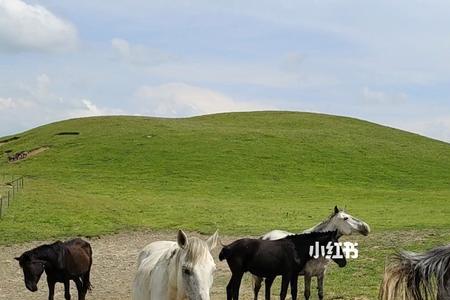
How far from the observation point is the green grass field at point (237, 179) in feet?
82.3

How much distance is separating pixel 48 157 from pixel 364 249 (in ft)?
140

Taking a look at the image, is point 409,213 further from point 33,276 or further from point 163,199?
point 33,276

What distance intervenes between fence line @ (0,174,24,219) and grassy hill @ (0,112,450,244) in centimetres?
58

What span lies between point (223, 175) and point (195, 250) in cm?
4284

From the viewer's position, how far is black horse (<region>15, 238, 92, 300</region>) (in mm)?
10906


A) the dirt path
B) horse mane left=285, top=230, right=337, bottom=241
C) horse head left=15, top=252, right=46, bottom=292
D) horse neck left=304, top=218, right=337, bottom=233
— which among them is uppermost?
horse neck left=304, top=218, right=337, bottom=233

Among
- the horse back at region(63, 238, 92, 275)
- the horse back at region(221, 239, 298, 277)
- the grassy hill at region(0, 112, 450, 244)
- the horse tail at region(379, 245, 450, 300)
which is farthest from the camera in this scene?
the grassy hill at region(0, 112, 450, 244)

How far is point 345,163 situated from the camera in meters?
53.8

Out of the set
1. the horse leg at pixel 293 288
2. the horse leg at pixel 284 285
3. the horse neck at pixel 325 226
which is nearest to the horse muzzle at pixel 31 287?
the horse leg at pixel 284 285

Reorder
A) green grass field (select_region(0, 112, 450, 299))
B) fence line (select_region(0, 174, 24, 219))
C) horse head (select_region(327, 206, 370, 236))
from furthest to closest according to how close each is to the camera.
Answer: fence line (select_region(0, 174, 24, 219)) → green grass field (select_region(0, 112, 450, 299)) → horse head (select_region(327, 206, 370, 236))

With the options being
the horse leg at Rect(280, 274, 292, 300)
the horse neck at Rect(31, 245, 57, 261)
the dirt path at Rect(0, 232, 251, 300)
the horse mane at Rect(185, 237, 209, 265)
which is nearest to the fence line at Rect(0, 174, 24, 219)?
the dirt path at Rect(0, 232, 251, 300)

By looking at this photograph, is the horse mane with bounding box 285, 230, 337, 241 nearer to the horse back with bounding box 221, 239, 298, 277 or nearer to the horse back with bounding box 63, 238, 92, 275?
the horse back with bounding box 221, 239, 298, 277

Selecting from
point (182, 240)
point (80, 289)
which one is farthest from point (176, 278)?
point (80, 289)

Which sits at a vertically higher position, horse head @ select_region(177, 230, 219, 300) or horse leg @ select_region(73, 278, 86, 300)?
horse head @ select_region(177, 230, 219, 300)
